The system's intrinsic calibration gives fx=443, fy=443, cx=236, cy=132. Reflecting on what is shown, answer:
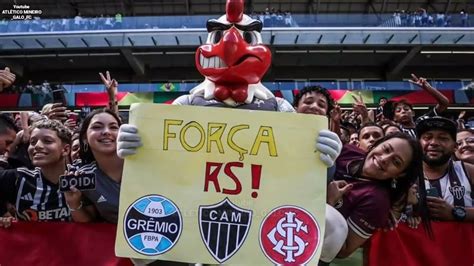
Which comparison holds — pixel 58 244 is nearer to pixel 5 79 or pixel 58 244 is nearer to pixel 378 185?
pixel 5 79

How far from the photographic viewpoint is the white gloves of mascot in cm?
183

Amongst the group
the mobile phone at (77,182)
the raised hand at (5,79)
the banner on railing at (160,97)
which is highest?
the banner on railing at (160,97)

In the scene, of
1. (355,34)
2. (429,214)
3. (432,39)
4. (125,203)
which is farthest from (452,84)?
(125,203)

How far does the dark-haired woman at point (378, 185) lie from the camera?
1.99m

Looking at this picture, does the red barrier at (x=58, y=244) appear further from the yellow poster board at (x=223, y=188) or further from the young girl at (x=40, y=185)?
the yellow poster board at (x=223, y=188)

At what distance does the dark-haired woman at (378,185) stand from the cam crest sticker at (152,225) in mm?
781

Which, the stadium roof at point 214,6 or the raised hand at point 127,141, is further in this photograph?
the stadium roof at point 214,6

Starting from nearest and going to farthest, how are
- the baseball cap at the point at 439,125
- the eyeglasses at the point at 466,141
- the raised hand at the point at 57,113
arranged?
the baseball cap at the point at 439,125
the eyeglasses at the point at 466,141
the raised hand at the point at 57,113

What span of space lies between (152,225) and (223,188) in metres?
0.33

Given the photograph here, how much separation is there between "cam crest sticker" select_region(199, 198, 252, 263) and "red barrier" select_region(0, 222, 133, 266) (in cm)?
50

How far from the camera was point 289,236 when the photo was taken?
181 centimetres

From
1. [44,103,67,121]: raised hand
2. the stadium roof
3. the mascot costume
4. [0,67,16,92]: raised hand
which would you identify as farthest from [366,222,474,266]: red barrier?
the stadium roof

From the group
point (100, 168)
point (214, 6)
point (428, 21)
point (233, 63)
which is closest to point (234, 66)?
point (233, 63)

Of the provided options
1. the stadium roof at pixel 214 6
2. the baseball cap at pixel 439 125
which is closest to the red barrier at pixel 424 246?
the baseball cap at pixel 439 125
